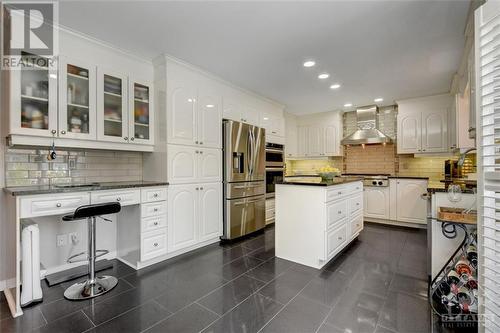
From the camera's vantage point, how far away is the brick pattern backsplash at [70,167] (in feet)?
6.97

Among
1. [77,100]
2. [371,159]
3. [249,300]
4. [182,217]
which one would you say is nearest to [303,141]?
[371,159]

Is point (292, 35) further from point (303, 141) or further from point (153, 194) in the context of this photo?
point (303, 141)

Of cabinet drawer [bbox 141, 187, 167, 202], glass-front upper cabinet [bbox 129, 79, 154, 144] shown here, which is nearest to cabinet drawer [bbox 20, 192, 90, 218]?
cabinet drawer [bbox 141, 187, 167, 202]

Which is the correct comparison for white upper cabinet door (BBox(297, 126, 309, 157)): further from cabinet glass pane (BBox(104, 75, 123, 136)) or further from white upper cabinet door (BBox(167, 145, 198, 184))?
cabinet glass pane (BBox(104, 75, 123, 136))

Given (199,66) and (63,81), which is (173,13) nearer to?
(199,66)

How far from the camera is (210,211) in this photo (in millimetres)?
3164

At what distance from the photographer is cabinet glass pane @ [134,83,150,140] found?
8.87 ft

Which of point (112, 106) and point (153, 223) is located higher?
point (112, 106)

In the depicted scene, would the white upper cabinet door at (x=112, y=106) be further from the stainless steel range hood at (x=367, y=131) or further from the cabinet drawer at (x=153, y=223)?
the stainless steel range hood at (x=367, y=131)

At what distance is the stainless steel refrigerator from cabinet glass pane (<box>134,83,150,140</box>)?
1090 mm

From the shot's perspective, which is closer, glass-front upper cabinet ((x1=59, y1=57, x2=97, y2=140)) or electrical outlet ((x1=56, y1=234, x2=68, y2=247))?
glass-front upper cabinet ((x1=59, y1=57, x2=97, y2=140))

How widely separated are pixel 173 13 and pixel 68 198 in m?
1.86

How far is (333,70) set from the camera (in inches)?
120

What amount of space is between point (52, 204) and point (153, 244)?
1.03 meters
